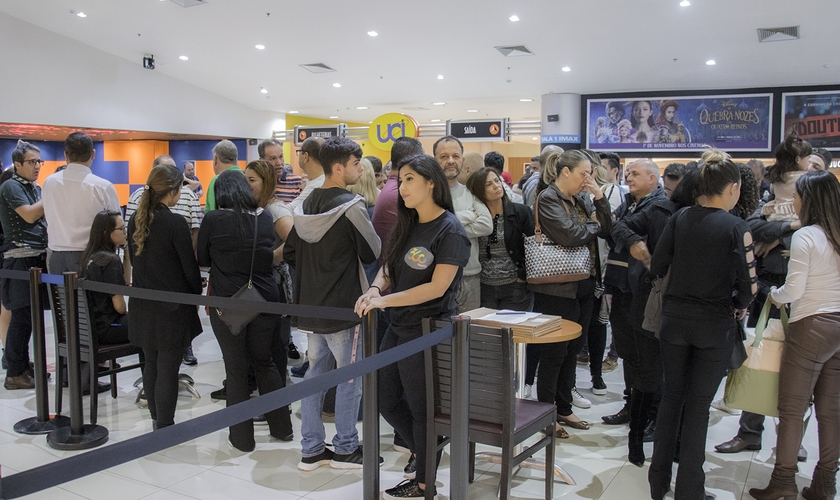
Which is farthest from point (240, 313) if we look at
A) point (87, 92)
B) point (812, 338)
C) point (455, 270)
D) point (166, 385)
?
point (87, 92)

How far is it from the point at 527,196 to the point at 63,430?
3.19 m

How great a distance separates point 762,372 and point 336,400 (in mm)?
1939

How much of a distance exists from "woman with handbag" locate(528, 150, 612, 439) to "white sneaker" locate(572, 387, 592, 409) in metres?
0.55

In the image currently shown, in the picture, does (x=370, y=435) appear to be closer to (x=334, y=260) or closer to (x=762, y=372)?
(x=334, y=260)

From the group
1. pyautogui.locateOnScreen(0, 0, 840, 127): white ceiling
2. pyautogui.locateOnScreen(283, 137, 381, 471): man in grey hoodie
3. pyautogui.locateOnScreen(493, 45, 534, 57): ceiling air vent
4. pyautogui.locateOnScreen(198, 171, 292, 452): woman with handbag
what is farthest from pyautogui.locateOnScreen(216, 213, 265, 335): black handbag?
pyautogui.locateOnScreen(493, 45, 534, 57): ceiling air vent

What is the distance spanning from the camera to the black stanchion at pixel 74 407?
132 inches

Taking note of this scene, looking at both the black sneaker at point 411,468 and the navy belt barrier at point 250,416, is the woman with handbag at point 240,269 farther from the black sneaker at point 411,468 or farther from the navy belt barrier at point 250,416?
the black sneaker at point 411,468

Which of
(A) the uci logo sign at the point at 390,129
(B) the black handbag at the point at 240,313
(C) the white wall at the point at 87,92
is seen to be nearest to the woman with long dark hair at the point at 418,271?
(B) the black handbag at the point at 240,313

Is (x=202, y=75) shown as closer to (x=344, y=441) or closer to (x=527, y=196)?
(x=527, y=196)

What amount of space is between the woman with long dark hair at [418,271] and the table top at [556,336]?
33cm

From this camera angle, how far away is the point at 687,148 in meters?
11.2

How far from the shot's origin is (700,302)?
8.64ft

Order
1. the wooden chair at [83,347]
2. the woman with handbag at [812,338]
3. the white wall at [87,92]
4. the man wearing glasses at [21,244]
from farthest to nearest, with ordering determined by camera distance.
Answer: the white wall at [87,92] < the man wearing glasses at [21,244] < the wooden chair at [83,347] < the woman with handbag at [812,338]

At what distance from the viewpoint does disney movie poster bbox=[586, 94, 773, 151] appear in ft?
35.8
